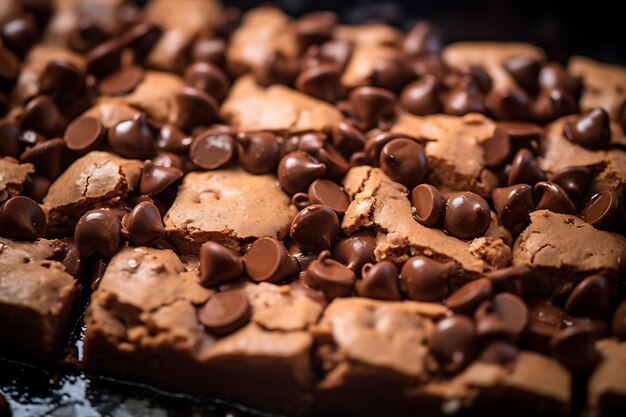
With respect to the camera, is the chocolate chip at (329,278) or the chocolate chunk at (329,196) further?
the chocolate chunk at (329,196)

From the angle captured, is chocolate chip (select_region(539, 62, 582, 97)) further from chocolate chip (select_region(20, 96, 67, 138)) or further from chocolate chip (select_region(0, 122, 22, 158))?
chocolate chip (select_region(0, 122, 22, 158))

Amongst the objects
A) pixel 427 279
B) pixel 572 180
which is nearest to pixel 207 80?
pixel 427 279

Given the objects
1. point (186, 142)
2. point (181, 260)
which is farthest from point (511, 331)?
point (186, 142)

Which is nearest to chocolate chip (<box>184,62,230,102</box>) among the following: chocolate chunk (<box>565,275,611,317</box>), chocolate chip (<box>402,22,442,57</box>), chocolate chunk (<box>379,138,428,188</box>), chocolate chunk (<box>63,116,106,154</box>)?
chocolate chunk (<box>63,116,106,154</box>)

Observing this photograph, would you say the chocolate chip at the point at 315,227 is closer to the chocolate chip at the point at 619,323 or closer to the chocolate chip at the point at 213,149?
the chocolate chip at the point at 213,149

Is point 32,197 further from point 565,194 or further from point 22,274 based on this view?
point 565,194

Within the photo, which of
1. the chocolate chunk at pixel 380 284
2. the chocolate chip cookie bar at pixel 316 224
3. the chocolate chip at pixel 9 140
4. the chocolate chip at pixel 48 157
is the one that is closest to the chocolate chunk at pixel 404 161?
the chocolate chip cookie bar at pixel 316 224
